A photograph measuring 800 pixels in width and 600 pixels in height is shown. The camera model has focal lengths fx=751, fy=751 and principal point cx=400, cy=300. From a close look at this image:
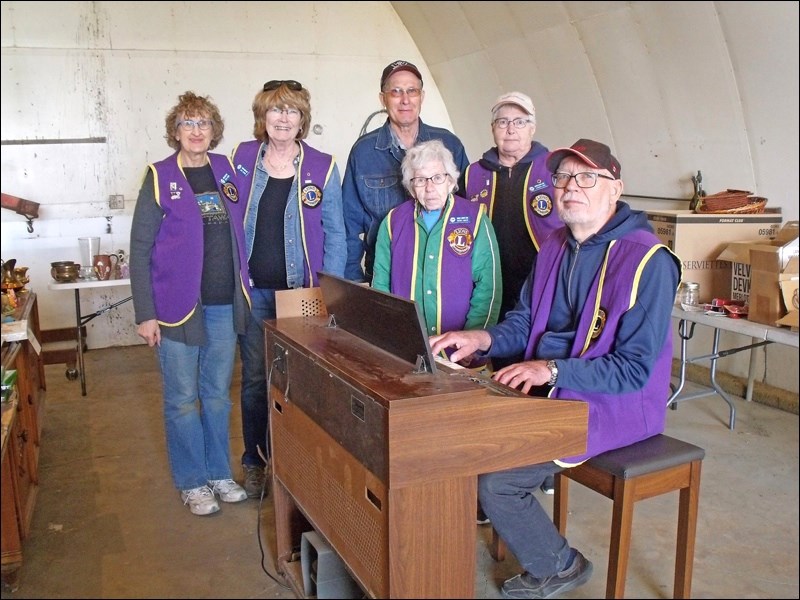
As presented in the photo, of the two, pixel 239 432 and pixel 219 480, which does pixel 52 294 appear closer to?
pixel 239 432

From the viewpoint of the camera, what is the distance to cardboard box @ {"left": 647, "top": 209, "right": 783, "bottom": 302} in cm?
372

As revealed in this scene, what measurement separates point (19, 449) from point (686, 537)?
2.26 metres

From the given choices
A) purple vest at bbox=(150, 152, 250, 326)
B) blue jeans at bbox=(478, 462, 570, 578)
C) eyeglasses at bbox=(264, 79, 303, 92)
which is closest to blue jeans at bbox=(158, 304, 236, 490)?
purple vest at bbox=(150, 152, 250, 326)

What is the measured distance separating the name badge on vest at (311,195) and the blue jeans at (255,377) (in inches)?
14.6

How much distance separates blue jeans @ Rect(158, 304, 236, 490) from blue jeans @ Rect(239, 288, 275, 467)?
7cm

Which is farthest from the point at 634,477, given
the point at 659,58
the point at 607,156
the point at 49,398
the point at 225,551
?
the point at 49,398

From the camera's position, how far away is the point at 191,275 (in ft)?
8.66

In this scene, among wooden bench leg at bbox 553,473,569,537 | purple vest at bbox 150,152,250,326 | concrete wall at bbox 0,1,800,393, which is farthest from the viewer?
purple vest at bbox 150,152,250,326

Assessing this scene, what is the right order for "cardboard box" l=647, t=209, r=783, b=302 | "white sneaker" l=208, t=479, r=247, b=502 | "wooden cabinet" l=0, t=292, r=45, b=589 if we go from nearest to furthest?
"wooden cabinet" l=0, t=292, r=45, b=589 → "white sneaker" l=208, t=479, r=247, b=502 → "cardboard box" l=647, t=209, r=783, b=302

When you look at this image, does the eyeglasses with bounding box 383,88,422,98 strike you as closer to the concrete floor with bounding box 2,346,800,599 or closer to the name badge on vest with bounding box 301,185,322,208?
the name badge on vest with bounding box 301,185,322,208

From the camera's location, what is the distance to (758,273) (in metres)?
3.00

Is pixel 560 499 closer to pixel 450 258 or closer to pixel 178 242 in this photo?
pixel 450 258

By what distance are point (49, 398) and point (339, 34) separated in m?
3.40

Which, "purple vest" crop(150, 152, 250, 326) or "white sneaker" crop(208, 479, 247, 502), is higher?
"purple vest" crop(150, 152, 250, 326)
